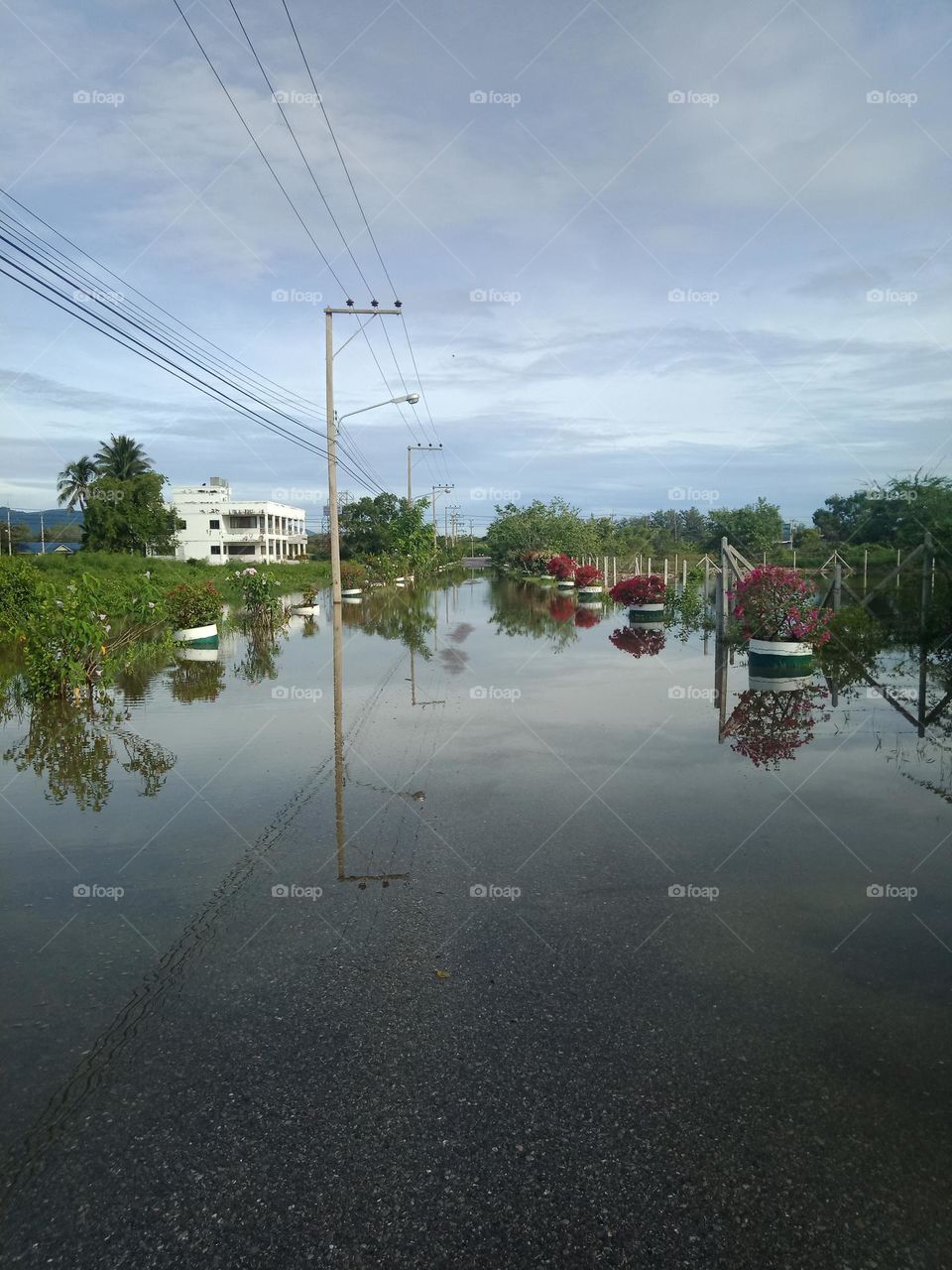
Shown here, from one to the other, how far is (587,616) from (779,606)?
624 inches

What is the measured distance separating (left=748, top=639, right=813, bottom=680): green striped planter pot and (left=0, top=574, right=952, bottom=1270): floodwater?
19.4 ft

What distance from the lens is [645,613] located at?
2817 centimetres

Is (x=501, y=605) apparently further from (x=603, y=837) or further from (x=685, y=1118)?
(x=685, y=1118)

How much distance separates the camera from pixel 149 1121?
3467 mm

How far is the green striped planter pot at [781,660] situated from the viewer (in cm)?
1541

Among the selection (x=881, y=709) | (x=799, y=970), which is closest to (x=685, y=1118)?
(x=799, y=970)

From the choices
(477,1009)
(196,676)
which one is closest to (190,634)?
(196,676)

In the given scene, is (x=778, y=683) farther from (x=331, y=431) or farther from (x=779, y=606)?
(x=331, y=431)

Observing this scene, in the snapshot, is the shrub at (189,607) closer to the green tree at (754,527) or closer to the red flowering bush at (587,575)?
the red flowering bush at (587,575)

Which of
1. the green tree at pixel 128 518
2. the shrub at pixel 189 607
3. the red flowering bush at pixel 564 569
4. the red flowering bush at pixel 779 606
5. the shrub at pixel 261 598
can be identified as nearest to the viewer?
the red flowering bush at pixel 779 606

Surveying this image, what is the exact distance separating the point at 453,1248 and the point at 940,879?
4324 millimetres

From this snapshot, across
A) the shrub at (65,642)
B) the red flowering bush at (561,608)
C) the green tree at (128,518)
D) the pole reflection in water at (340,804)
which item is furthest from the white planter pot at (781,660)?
the green tree at (128,518)

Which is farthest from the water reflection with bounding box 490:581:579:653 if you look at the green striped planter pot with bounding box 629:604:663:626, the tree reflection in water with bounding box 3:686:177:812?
the tree reflection in water with bounding box 3:686:177:812

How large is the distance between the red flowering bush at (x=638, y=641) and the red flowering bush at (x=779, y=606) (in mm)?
3047
